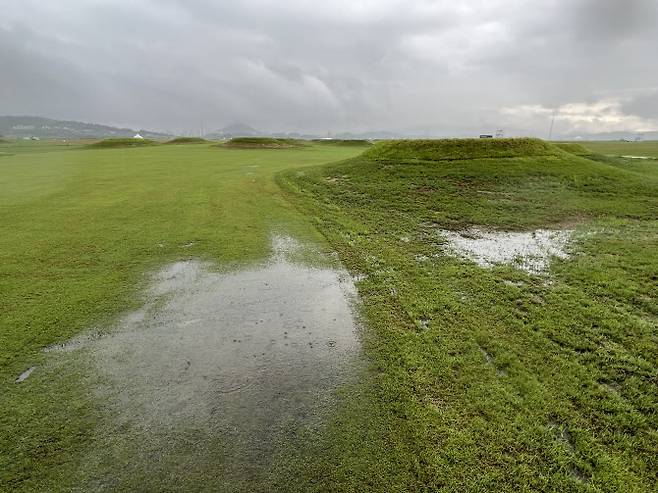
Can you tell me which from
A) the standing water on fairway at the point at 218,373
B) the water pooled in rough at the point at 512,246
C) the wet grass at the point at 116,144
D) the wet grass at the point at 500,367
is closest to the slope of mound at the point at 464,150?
the wet grass at the point at 500,367

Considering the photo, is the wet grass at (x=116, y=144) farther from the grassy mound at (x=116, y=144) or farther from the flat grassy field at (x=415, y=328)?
the flat grassy field at (x=415, y=328)

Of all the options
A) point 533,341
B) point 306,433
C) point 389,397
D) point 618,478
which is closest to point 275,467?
point 306,433

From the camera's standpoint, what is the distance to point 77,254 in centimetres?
1081

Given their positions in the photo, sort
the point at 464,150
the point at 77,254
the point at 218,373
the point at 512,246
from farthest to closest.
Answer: the point at 464,150 < the point at 512,246 < the point at 77,254 < the point at 218,373

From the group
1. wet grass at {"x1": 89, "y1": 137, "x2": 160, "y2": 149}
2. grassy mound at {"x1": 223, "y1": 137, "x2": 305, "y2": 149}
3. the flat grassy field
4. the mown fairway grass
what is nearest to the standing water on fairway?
the flat grassy field

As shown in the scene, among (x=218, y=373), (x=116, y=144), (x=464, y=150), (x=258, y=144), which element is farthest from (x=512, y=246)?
(x=116, y=144)

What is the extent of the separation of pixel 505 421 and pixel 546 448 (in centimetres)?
56

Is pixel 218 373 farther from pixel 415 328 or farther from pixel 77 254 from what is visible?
pixel 77 254

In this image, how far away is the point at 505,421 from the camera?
16.9 feet

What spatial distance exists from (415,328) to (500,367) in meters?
1.76

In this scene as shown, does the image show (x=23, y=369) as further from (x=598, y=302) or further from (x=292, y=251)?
(x=598, y=302)

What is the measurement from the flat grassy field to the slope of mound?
531 centimetres

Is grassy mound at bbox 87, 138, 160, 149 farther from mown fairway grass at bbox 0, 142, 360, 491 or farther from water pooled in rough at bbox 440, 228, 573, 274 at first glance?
water pooled in rough at bbox 440, 228, 573, 274

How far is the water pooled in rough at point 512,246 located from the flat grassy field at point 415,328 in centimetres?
51
